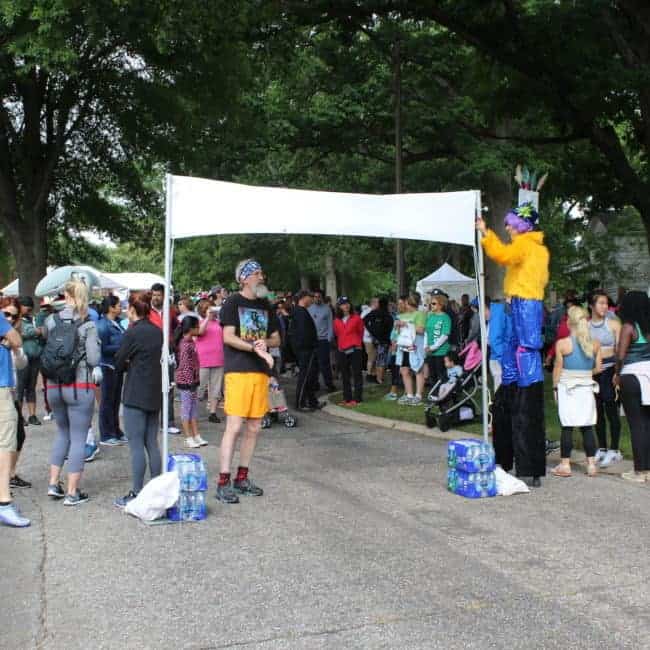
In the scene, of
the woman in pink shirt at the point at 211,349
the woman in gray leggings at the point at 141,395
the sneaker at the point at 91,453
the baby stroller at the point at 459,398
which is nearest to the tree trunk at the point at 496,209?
the baby stroller at the point at 459,398

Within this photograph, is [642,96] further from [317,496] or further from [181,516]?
[181,516]

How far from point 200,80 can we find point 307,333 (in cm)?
1031

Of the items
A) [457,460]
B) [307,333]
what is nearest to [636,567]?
[457,460]

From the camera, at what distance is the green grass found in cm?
1050

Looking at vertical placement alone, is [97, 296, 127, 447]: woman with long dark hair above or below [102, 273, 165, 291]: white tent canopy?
below

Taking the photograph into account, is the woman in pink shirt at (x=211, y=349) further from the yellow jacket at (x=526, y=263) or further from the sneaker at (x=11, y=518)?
the sneaker at (x=11, y=518)

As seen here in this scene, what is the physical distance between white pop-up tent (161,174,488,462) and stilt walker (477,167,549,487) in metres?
0.35

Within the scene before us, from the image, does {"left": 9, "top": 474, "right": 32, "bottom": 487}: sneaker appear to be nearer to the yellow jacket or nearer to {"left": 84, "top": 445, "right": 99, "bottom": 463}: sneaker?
{"left": 84, "top": 445, "right": 99, "bottom": 463}: sneaker

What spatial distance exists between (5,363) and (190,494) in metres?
1.75

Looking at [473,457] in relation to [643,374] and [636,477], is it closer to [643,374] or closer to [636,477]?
[636,477]

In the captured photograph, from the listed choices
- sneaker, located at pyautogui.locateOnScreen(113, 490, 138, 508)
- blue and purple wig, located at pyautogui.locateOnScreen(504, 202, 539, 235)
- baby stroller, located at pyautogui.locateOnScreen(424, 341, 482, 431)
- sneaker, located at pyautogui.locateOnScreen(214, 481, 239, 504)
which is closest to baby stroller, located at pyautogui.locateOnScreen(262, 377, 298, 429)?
baby stroller, located at pyautogui.locateOnScreen(424, 341, 482, 431)

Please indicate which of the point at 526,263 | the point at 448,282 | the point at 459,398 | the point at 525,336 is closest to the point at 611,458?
the point at 525,336

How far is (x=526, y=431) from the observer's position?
8.03 meters

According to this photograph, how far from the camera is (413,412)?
1328 centimetres
